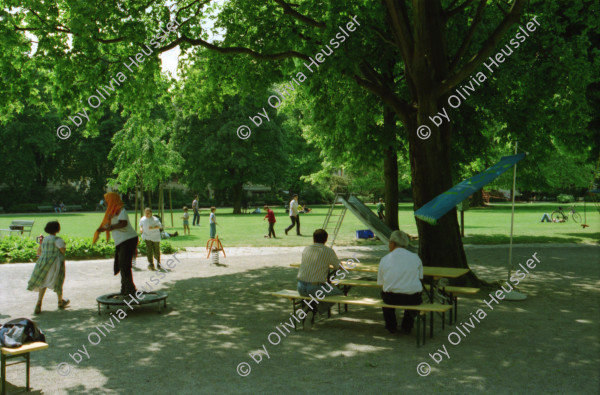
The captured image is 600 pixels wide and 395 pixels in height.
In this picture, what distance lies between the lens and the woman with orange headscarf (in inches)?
357

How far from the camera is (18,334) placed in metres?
5.04

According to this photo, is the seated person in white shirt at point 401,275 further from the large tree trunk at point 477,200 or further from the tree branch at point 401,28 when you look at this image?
the large tree trunk at point 477,200

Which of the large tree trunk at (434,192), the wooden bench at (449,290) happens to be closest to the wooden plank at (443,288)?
the wooden bench at (449,290)

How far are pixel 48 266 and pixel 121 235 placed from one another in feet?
4.94

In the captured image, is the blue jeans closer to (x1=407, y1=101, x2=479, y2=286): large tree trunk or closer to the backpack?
(x1=407, y1=101, x2=479, y2=286): large tree trunk

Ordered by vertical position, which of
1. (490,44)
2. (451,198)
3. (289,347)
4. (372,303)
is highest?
(490,44)

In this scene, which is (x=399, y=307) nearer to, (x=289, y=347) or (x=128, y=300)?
(x=289, y=347)

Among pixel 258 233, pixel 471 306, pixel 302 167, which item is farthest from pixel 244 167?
pixel 471 306

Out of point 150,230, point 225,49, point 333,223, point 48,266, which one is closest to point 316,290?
point 48,266

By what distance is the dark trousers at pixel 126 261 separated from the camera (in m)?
9.19

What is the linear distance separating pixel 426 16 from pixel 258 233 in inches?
676

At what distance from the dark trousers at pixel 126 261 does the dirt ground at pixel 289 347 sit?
53cm

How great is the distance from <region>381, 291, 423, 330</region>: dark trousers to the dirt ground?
0.60ft

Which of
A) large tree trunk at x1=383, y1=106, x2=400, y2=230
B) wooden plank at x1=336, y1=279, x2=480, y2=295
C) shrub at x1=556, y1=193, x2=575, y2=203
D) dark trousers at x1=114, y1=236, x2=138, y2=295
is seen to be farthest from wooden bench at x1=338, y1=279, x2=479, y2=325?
shrub at x1=556, y1=193, x2=575, y2=203
